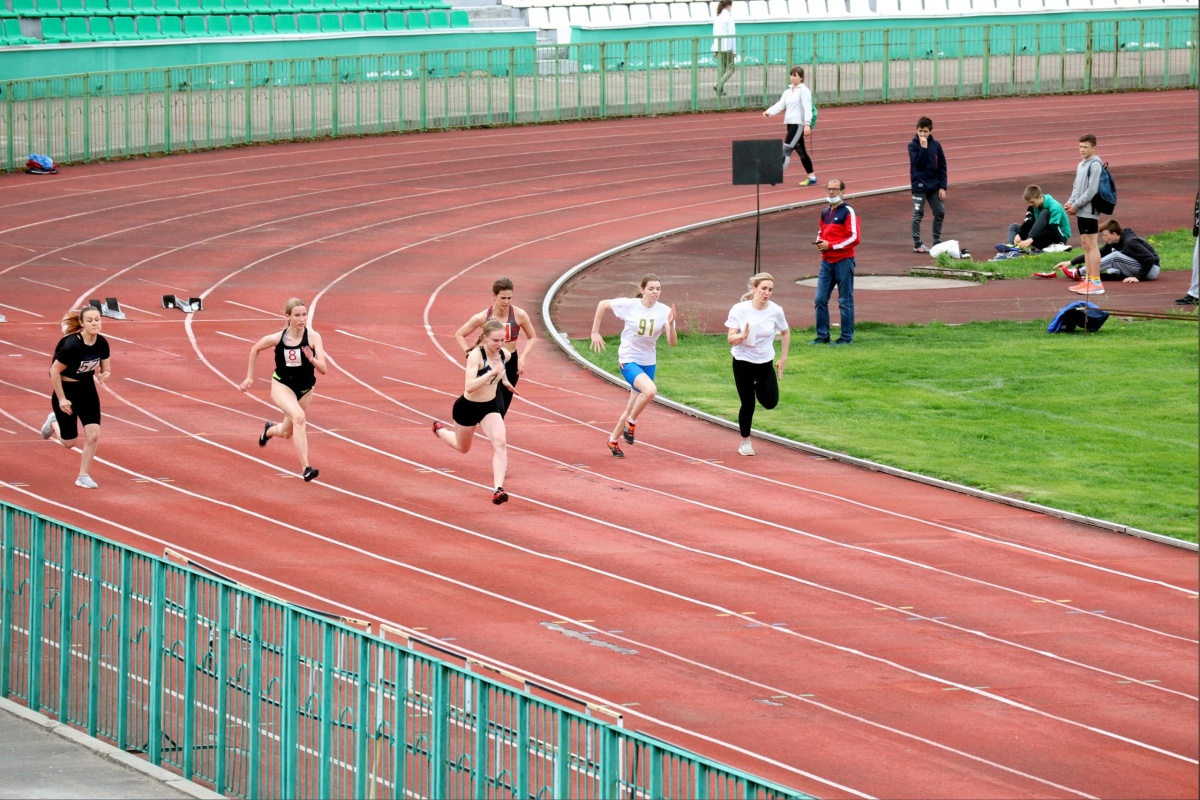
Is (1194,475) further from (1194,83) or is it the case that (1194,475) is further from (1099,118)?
(1194,83)

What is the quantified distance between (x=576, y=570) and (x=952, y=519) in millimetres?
3590

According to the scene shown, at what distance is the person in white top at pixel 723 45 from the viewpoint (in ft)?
135

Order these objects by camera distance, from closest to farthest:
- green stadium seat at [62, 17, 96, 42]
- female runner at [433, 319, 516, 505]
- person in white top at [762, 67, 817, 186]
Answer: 1. female runner at [433, 319, 516, 505]
2. person in white top at [762, 67, 817, 186]
3. green stadium seat at [62, 17, 96, 42]

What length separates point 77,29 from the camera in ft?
127

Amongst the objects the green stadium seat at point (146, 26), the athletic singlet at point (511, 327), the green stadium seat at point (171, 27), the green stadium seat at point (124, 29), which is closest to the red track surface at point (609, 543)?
the athletic singlet at point (511, 327)

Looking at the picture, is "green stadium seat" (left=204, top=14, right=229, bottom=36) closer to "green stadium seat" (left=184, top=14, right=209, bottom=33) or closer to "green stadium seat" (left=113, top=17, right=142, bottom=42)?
"green stadium seat" (left=184, top=14, right=209, bottom=33)

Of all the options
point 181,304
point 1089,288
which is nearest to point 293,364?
point 181,304

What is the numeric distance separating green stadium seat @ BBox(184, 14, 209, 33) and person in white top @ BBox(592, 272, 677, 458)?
26.1 m

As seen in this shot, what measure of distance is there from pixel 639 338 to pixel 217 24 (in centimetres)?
2713

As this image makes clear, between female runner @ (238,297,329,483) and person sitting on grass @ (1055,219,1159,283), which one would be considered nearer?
female runner @ (238,297,329,483)

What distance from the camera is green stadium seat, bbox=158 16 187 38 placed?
132ft

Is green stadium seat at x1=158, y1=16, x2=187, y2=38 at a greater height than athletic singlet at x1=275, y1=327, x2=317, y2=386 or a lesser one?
greater

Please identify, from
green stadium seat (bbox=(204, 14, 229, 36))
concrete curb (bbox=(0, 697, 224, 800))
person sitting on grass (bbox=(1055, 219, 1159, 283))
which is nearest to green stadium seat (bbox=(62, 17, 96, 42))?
green stadium seat (bbox=(204, 14, 229, 36))

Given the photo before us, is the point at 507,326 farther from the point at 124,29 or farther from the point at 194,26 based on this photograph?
the point at 194,26
